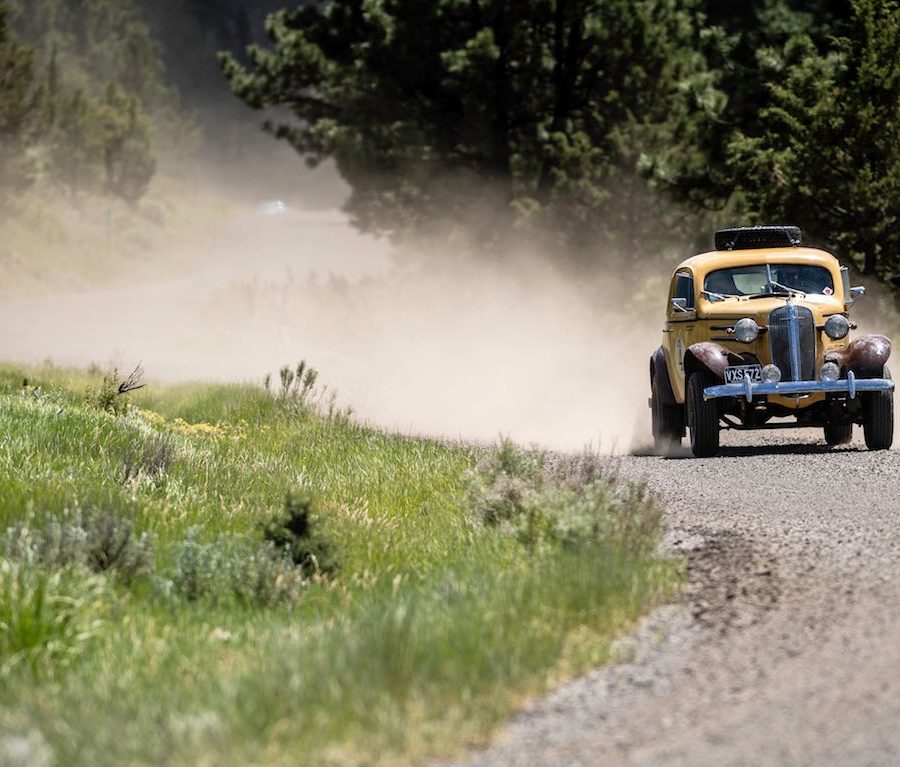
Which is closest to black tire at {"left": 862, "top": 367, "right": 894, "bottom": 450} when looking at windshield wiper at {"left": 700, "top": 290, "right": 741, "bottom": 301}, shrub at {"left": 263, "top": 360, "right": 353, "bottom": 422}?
windshield wiper at {"left": 700, "top": 290, "right": 741, "bottom": 301}

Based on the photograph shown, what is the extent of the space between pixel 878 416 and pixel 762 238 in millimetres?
2713

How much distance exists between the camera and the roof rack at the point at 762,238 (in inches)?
626

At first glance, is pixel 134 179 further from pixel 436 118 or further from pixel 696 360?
pixel 696 360

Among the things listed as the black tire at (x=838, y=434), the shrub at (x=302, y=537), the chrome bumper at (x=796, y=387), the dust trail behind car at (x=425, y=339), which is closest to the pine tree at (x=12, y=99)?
the dust trail behind car at (x=425, y=339)

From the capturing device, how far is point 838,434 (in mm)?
15430

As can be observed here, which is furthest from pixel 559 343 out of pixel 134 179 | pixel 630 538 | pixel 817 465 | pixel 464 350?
pixel 134 179

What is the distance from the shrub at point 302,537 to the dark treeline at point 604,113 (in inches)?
589

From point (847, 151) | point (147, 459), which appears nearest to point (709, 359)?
point (147, 459)

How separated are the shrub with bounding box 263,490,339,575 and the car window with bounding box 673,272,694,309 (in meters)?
7.55

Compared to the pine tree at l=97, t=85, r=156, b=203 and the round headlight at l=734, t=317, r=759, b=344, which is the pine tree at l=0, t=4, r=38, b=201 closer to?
the pine tree at l=97, t=85, r=156, b=203

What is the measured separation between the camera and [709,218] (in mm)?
29547

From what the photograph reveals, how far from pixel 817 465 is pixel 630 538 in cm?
494

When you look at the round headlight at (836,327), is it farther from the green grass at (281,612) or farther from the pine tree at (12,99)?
the pine tree at (12,99)

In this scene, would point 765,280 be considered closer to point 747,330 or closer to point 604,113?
point 747,330
